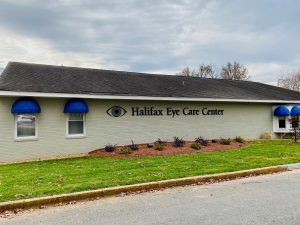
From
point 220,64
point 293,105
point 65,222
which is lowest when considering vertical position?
point 65,222

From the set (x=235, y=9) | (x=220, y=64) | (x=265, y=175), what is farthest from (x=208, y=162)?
(x=220, y=64)

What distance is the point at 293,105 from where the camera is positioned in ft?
70.1

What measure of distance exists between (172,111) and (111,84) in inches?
148

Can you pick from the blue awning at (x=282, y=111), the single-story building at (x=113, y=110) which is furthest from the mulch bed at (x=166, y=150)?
the blue awning at (x=282, y=111)

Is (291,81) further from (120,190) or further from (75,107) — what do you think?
(120,190)

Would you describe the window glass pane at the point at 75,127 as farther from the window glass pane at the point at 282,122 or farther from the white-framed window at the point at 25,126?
the window glass pane at the point at 282,122

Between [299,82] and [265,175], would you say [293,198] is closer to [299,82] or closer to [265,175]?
[265,175]

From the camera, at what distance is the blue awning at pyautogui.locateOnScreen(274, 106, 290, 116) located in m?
20.2

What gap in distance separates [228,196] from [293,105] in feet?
56.1

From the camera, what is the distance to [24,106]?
40.5ft

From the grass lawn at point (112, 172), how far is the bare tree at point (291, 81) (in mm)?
41103

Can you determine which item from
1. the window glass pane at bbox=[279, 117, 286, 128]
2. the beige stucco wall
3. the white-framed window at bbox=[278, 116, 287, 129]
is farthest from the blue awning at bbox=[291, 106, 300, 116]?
the beige stucco wall

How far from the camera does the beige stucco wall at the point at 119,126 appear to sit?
12758mm

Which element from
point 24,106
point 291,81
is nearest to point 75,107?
point 24,106
